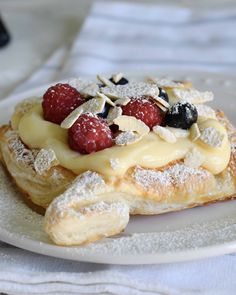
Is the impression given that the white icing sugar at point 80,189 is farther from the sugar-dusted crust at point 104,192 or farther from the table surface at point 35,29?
the table surface at point 35,29

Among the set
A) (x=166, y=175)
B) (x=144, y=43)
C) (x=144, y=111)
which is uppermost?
(x=144, y=111)

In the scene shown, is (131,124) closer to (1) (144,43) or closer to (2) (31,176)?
(2) (31,176)

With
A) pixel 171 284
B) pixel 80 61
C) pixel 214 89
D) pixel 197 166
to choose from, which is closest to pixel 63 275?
pixel 171 284

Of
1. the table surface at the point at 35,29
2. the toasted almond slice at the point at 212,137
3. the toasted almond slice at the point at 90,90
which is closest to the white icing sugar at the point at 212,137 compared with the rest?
the toasted almond slice at the point at 212,137

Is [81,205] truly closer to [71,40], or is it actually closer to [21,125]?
[21,125]

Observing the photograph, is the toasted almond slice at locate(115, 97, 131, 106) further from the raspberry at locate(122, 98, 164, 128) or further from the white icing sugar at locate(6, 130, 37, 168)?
the white icing sugar at locate(6, 130, 37, 168)

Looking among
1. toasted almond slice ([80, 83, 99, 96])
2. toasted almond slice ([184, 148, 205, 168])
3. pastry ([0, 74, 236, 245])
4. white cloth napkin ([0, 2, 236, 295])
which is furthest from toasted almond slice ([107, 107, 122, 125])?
white cloth napkin ([0, 2, 236, 295])

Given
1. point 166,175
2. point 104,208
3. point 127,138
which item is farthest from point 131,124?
point 104,208
